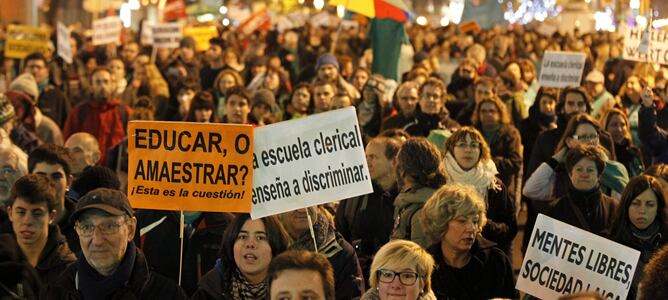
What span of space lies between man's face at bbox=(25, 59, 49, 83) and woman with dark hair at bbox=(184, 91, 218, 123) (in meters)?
4.06

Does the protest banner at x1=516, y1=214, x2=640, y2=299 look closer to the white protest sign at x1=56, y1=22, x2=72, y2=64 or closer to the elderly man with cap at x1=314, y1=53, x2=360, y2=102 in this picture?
the elderly man with cap at x1=314, y1=53, x2=360, y2=102

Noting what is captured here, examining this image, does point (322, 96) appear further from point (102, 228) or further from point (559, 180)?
point (102, 228)

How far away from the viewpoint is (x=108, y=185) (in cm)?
927

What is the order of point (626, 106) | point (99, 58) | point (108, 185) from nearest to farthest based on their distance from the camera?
1. point (108, 185)
2. point (626, 106)
3. point (99, 58)

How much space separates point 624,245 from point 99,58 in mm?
17800

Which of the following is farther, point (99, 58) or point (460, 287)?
point (99, 58)

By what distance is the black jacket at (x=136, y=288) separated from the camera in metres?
6.68

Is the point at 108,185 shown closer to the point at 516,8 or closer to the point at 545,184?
the point at 545,184

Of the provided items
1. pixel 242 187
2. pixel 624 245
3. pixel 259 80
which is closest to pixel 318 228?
pixel 242 187

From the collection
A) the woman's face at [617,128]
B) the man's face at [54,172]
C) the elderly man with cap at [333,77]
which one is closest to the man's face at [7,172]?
the man's face at [54,172]

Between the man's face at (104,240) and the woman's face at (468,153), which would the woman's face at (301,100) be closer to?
the woman's face at (468,153)

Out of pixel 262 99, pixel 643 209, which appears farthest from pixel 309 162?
pixel 262 99

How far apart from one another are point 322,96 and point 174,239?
6.57 metres

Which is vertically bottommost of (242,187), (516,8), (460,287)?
(460,287)
